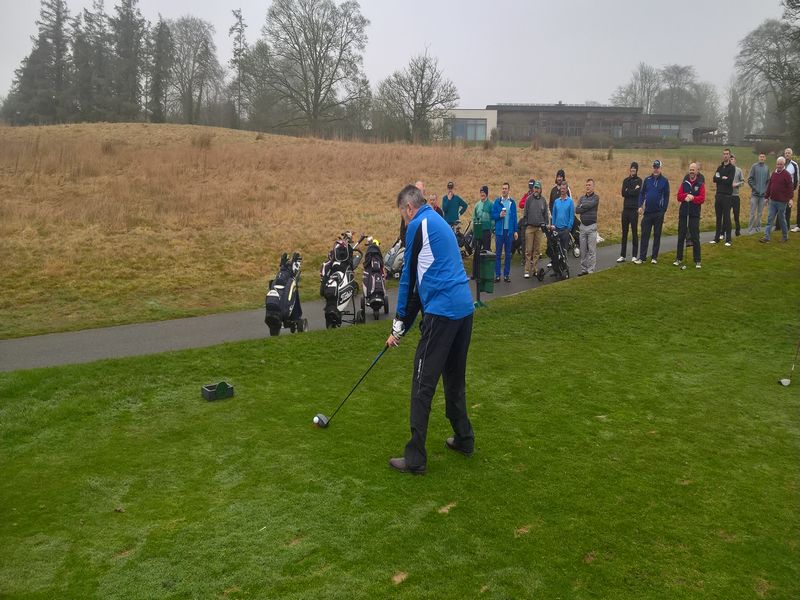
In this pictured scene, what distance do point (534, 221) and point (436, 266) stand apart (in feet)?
34.5

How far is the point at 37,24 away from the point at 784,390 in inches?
2419

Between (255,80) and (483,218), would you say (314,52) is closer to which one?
(255,80)

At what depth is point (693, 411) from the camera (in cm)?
720

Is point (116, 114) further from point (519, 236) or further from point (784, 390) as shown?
point (784, 390)

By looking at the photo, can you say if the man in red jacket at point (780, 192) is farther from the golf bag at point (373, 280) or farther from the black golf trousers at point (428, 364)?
the black golf trousers at point (428, 364)

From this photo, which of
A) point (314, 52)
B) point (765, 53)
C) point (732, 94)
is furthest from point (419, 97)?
point (732, 94)

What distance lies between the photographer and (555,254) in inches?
609

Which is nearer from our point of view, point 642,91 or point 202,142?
point 202,142

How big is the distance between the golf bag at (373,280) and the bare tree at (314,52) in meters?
49.1

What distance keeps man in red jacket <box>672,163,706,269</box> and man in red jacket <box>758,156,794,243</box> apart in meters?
3.12

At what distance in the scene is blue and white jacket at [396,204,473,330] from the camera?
5.48 meters

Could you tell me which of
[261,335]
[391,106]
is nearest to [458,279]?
[261,335]

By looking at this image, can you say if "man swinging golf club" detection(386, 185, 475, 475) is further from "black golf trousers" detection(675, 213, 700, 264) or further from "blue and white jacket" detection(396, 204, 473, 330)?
"black golf trousers" detection(675, 213, 700, 264)

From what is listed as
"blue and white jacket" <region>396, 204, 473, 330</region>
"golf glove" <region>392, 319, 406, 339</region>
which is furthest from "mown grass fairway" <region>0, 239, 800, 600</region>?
"blue and white jacket" <region>396, 204, 473, 330</region>
